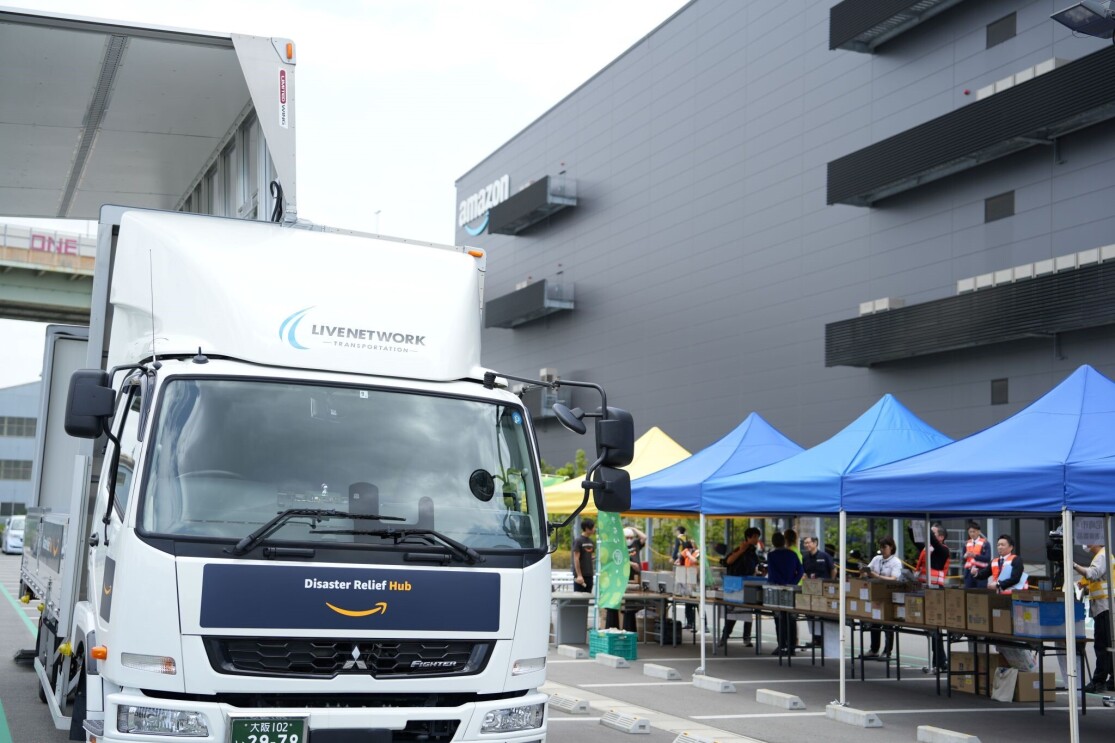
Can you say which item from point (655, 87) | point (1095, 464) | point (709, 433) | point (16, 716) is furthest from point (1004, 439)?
point (655, 87)

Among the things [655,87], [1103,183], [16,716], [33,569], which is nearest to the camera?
[16,716]

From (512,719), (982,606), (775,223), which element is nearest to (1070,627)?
(982,606)

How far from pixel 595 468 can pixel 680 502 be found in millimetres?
8608

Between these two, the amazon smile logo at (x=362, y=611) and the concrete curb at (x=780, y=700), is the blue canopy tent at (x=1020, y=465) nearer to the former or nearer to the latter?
the concrete curb at (x=780, y=700)

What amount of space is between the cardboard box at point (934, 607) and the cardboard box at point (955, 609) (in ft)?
0.22

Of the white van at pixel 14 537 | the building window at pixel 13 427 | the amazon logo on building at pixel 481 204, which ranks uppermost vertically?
the amazon logo on building at pixel 481 204

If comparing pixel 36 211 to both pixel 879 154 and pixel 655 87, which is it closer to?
pixel 879 154

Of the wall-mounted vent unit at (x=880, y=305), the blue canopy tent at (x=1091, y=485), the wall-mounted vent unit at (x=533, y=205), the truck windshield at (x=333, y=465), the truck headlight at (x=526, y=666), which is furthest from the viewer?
the wall-mounted vent unit at (x=533, y=205)

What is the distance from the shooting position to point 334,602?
594 cm

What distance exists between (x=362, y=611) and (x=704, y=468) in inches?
423

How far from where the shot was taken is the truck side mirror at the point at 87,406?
614cm

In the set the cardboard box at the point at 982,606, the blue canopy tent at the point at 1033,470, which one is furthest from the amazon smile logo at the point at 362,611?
the cardboard box at the point at 982,606

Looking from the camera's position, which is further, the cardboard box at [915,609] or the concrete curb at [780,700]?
the cardboard box at [915,609]

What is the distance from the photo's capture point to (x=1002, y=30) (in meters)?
29.0
